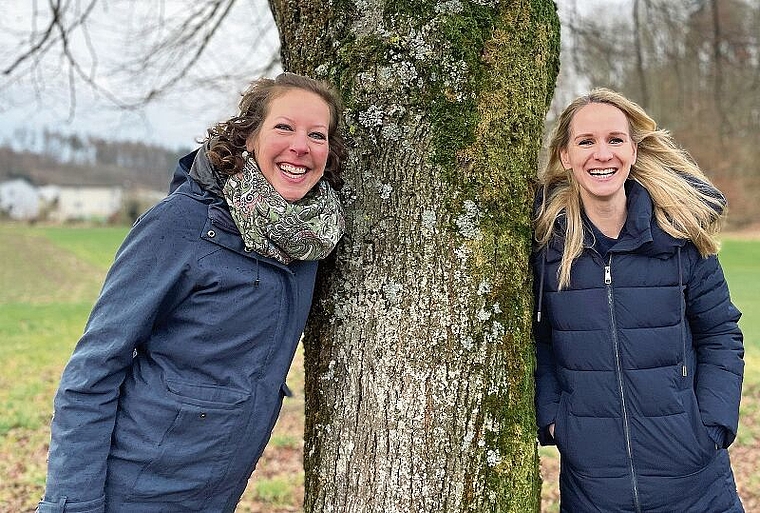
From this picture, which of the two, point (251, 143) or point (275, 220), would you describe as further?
point (251, 143)

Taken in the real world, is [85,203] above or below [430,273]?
below

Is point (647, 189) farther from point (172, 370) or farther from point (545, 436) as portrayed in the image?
point (172, 370)

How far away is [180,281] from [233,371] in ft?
0.97

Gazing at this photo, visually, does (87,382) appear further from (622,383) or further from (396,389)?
(622,383)

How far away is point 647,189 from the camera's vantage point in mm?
2256

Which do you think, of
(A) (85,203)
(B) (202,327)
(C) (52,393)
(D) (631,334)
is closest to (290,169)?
(B) (202,327)

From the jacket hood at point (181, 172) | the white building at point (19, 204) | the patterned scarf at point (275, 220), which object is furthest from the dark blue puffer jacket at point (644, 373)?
the white building at point (19, 204)

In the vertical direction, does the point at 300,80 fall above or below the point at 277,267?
above

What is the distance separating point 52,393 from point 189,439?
660 cm

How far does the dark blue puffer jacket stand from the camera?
209 centimetres

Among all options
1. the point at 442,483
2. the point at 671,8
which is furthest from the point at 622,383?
the point at 671,8

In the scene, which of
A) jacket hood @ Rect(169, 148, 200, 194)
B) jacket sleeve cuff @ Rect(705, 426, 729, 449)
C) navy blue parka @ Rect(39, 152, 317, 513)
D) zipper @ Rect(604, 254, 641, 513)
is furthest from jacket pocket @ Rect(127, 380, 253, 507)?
jacket sleeve cuff @ Rect(705, 426, 729, 449)

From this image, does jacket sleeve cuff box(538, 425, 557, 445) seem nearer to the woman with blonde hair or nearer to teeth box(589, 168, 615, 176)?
the woman with blonde hair

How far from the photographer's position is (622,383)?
209 centimetres
